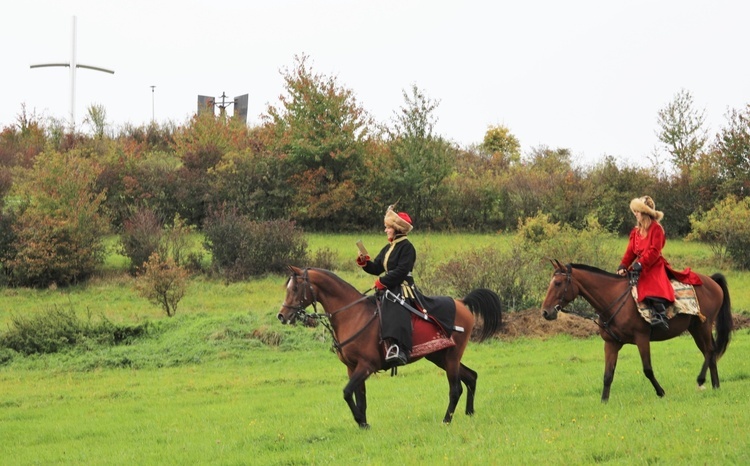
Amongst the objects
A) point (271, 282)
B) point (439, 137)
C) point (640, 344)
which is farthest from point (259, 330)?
point (439, 137)

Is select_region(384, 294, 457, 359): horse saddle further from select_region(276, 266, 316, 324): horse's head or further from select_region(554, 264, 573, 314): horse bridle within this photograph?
select_region(554, 264, 573, 314): horse bridle

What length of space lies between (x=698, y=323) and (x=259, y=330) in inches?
517

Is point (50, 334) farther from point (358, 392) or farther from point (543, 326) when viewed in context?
point (358, 392)

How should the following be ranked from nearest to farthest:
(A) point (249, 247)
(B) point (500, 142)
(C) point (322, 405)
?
(C) point (322, 405), (A) point (249, 247), (B) point (500, 142)

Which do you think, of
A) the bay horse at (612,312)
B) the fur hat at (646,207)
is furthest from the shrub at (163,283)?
the fur hat at (646,207)

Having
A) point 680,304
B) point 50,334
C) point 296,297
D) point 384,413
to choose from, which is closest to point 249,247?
point 50,334

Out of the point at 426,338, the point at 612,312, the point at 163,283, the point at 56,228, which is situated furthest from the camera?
A: the point at 56,228

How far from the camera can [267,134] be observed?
48.0m

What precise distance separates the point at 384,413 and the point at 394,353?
91.4 inches

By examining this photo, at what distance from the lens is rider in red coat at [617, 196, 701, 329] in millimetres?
12430

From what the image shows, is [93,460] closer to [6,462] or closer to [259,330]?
[6,462]

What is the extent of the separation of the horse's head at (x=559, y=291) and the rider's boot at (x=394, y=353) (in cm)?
216

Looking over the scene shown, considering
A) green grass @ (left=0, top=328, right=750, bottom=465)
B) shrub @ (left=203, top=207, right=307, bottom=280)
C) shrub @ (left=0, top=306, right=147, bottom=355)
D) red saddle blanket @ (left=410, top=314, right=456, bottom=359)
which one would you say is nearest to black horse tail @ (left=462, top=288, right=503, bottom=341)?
red saddle blanket @ (left=410, top=314, right=456, bottom=359)

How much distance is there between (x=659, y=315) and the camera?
40.9 feet
